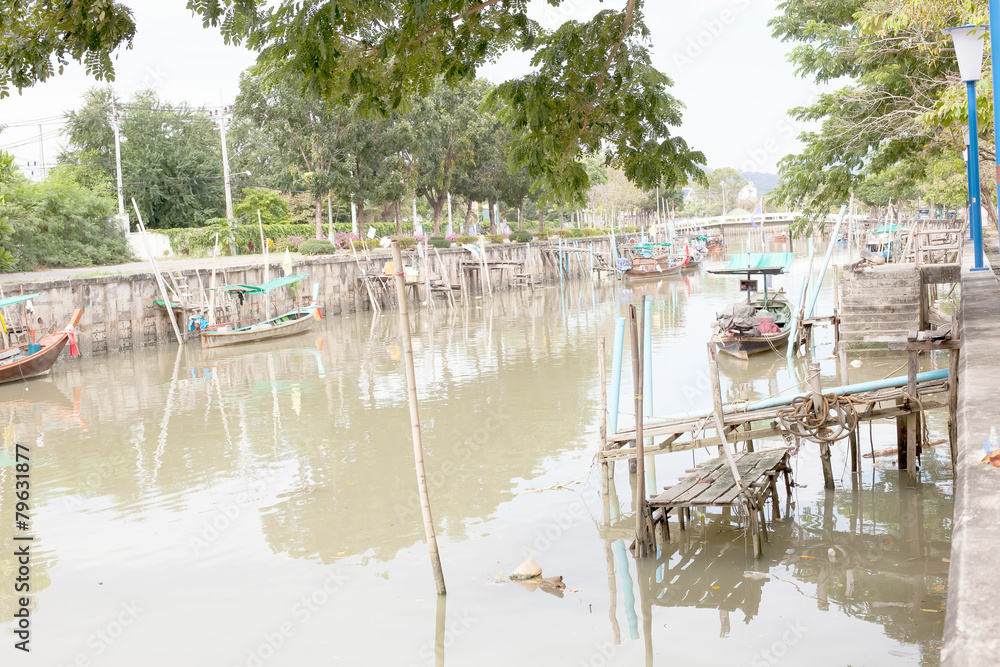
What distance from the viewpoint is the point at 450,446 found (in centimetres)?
1209

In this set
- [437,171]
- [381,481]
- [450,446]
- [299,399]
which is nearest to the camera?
[381,481]

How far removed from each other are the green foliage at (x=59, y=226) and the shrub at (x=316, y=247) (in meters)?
6.76

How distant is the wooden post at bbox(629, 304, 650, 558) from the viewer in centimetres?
681

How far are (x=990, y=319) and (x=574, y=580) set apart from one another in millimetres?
4085

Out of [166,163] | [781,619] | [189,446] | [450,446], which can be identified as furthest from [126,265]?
[781,619]

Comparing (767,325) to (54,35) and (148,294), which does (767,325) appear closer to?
(54,35)

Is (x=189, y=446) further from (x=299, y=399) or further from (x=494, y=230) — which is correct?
(x=494, y=230)

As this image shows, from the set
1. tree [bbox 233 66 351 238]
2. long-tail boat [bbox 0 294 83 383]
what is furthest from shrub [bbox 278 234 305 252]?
long-tail boat [bbox 0 294 83 383]

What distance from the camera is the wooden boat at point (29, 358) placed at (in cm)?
1920

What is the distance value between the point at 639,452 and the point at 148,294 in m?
22.4

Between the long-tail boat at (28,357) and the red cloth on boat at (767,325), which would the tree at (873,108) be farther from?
the long-tail boat at (28,357)

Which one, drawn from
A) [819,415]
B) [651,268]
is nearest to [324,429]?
[819,415]

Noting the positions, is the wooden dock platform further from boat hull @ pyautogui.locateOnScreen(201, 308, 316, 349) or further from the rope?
boat hull @ pyautogui.locateOnScreen(201, 308, 316, 349)

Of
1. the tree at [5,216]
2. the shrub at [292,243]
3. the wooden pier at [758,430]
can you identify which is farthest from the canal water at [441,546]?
the shrub at [292,243]
